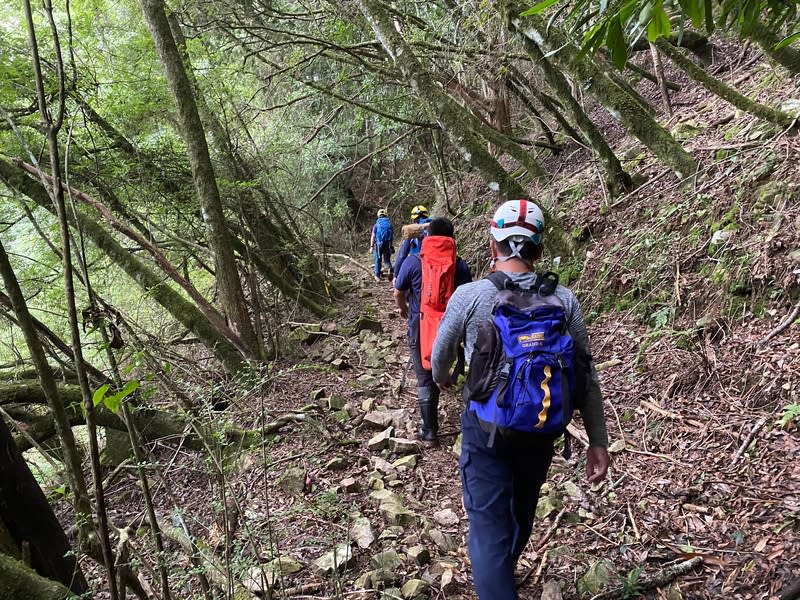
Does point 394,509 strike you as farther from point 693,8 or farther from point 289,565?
point 693,8

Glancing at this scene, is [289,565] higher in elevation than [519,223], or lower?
lower

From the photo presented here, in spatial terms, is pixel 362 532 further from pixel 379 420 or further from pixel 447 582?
pixel 379 420

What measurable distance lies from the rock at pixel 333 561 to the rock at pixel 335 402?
248cm

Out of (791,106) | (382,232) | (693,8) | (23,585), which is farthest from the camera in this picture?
(382,232)

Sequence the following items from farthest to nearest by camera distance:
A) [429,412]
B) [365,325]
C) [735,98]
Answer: [365,325] < [735,98] < [429,412]

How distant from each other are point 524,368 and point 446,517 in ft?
6.75

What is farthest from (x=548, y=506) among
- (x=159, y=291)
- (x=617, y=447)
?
(x=159, y=291)

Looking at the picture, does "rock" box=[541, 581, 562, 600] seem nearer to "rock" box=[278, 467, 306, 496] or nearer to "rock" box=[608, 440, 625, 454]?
"rock" box=[608, 440, 625, 454]

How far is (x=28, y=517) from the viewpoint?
2.19m

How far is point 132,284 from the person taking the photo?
340 inches

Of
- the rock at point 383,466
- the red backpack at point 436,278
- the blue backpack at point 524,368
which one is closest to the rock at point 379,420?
the rock at point 383,466

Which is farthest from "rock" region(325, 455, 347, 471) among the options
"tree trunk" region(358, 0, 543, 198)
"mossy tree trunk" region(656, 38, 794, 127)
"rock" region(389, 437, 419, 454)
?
"mossy tree trunk" region(656, 38, 794, 127)

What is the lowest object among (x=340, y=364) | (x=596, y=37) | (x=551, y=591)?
(x=551, y=591)

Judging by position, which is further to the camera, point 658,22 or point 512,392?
point 512,392
